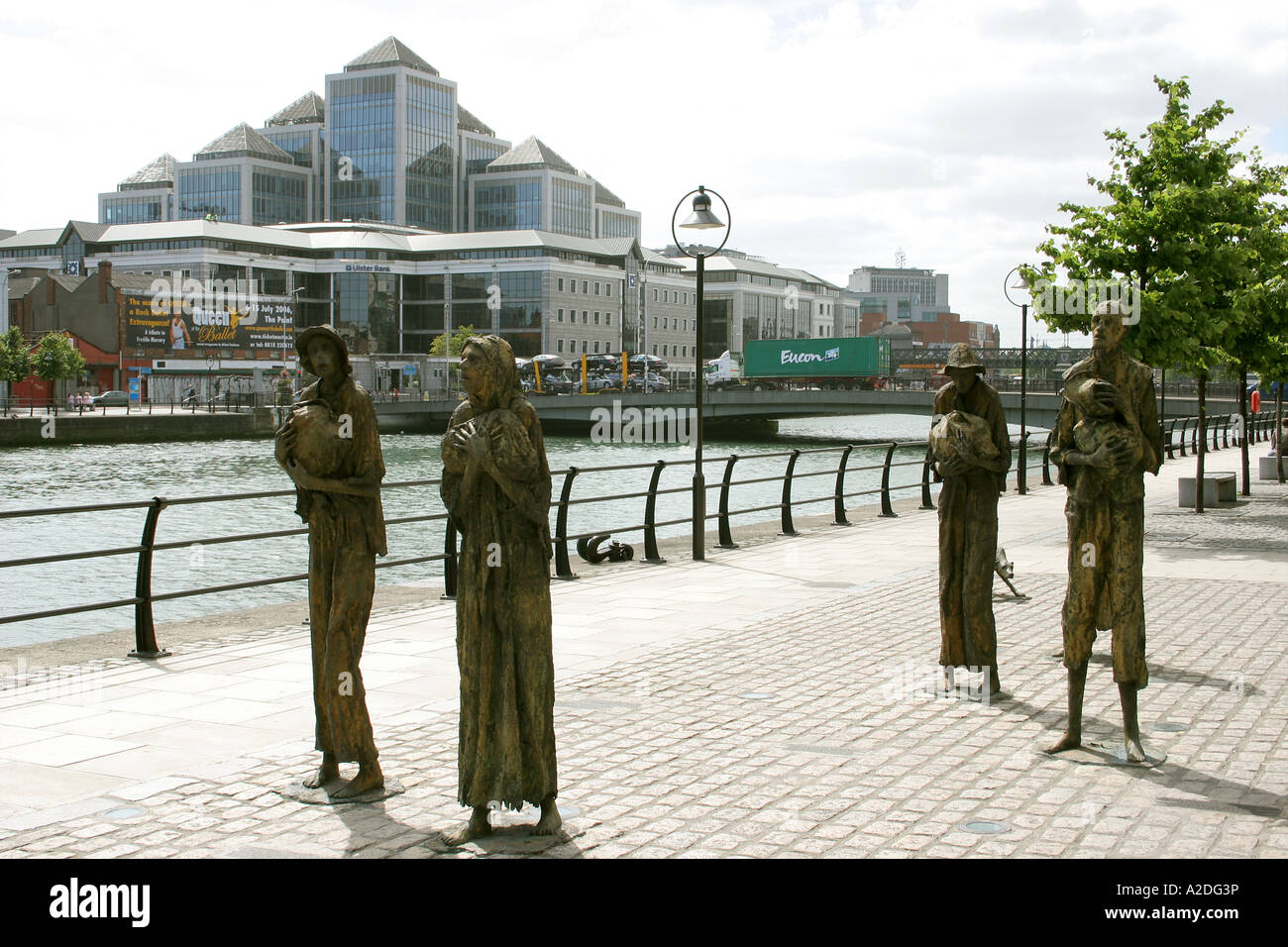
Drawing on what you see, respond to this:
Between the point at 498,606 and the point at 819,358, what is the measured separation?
84.0 meters

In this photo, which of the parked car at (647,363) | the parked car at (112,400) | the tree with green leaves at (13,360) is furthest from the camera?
the parked car at (647,363)

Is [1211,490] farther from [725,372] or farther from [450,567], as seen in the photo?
[725,372]

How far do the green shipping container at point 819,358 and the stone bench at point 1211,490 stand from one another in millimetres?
63656

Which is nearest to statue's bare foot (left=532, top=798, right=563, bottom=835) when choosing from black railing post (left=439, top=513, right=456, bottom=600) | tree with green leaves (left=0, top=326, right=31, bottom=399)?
black railing post (left=439, top=513, right=456, bottom=600)

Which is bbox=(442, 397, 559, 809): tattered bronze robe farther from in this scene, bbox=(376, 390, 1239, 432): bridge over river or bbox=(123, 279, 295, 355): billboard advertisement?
bbox=(123, 279, 295, 355): billboard advertisement

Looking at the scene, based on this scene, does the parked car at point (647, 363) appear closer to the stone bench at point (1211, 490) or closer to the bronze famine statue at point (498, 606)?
the stone bench at point (1211, 490)

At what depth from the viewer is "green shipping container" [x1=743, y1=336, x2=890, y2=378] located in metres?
87.1

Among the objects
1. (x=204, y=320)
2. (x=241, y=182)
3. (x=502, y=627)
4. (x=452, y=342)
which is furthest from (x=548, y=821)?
(x=241, y=182)

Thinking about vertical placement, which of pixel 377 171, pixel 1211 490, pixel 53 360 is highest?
pixel 377 171

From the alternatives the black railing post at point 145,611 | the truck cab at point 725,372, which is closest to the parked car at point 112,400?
the truck cab at point 725,372

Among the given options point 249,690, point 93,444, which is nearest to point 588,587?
point 249,690

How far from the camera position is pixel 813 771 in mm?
6508

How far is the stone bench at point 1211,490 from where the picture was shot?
2250 centimetres

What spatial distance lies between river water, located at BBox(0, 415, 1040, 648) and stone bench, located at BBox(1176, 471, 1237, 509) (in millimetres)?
6805
